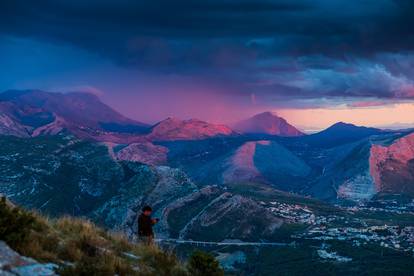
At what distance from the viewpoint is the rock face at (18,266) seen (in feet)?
49.3

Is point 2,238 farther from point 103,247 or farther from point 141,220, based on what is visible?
point 141,220

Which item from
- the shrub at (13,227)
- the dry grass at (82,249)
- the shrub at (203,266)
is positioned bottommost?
the shrub at (203,266)

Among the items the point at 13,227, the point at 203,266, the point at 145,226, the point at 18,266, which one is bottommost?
the point at 203,266

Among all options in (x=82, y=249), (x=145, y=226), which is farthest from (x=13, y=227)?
(x=145, y=226)

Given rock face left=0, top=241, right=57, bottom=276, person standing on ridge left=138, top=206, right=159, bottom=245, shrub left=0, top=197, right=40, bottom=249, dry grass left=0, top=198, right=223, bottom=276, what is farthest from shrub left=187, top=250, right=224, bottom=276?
person standing on ridge left=138, top=206, right=159, bottom=245

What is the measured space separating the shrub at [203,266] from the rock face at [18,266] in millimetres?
5968

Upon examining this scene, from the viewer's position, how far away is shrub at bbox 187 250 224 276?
20578mm

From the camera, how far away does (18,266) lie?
15.5 metres

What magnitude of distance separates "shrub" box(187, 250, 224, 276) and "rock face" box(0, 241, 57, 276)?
5.97 metres

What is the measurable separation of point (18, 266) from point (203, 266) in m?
7.71

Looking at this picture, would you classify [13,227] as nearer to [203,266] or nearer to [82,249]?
[82,249]

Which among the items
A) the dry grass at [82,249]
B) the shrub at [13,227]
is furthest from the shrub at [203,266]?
the shrub at [13,227]

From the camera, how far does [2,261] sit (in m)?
15.3

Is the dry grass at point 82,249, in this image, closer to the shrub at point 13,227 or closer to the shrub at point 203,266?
the shrub at point 13,227
